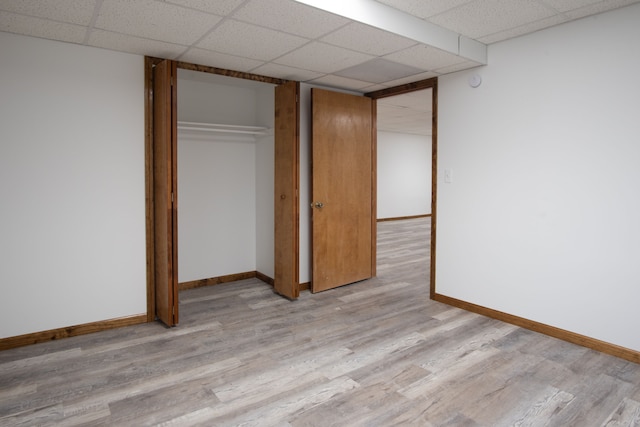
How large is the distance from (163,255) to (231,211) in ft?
4.61

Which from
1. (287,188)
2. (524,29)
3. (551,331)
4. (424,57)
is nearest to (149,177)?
(287,188)

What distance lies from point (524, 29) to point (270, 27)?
5.84 ft

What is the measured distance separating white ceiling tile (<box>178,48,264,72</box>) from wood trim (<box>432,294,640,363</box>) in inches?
104

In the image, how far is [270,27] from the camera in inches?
97.1

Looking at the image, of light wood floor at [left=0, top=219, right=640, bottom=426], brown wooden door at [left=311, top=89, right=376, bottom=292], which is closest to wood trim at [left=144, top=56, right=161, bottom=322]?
light wood floor at [left=0, top=219, right=640, bottom=426]

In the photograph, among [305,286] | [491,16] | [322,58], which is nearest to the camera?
[491,16]

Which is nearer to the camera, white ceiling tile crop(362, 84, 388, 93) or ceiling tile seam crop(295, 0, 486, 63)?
ceiling tile seam crop(295, 0, 486, 63)

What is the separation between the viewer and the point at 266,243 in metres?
4.38

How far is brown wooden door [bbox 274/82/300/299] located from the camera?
365 cm

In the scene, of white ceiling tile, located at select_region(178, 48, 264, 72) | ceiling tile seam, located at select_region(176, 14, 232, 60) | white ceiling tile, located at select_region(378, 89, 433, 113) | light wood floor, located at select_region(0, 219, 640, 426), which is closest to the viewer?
light wood floor, located at select_region(0, 219, 640, 426)

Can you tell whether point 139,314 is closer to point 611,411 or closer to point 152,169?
point 152,169

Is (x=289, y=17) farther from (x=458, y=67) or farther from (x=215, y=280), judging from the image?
(x=215, y=280)

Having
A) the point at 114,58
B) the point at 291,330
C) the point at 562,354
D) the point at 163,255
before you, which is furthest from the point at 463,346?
the point at 114,58

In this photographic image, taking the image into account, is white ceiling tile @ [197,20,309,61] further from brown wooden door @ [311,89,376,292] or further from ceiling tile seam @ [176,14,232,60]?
brown wooden door @ [311,89,376,292]
